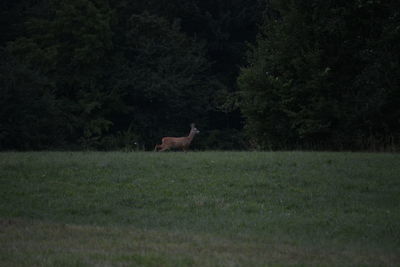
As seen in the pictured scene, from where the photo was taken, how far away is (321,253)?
787 centimetres

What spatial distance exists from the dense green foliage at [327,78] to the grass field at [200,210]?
252 inches

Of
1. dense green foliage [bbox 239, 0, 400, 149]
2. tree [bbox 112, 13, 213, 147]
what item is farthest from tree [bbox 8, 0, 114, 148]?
dense green foliage [bbox 239, 0, 400, 149]

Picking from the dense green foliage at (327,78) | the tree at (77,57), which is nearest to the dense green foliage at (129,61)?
the tree at (77,57)

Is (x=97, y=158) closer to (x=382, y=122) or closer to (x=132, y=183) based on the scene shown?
(x=132, y=183)

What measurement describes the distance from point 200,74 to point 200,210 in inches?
1240

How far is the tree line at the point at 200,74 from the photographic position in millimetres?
22672

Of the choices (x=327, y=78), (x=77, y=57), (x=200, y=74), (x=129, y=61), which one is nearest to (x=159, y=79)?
(x=129, y=61)

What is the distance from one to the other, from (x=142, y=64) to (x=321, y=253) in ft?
111

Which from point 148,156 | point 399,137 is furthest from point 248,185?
point 399,137

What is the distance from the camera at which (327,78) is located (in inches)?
911

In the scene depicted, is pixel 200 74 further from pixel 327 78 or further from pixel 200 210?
pixel 200 210

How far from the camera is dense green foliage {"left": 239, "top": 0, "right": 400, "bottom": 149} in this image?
22.3 metres

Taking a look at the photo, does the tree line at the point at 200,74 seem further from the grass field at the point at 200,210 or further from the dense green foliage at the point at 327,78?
the grass field at the point at 200,210

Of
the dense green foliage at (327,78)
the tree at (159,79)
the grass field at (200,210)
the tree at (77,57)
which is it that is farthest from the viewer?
the tree at (159,79)
